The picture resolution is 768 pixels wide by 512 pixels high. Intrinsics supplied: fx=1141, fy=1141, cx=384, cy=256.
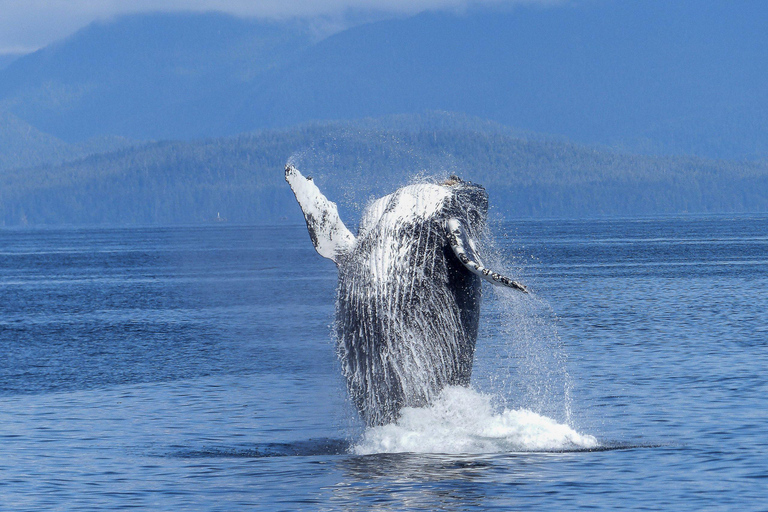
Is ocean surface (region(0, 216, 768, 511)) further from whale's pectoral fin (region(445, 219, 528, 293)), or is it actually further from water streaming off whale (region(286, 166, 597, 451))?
whale's pectoral fin (region(445, 219, 528, 293))

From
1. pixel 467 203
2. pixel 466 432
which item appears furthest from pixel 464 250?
pixel 466 432

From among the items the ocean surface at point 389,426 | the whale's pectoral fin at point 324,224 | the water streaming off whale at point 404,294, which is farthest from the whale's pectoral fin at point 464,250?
the ocean surface at point 389,426

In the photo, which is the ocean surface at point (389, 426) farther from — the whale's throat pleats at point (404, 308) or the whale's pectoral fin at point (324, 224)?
the whale's pectoral fin at point (324, 224)

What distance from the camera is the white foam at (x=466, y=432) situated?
12195mm

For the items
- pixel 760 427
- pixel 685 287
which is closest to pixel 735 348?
pixel 760 427

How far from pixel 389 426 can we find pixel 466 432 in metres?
1.61

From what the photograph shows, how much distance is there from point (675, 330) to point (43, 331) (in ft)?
62.5

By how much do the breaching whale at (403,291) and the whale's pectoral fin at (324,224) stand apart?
0.01 metres

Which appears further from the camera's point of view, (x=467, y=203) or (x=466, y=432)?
(x=466, y=432)

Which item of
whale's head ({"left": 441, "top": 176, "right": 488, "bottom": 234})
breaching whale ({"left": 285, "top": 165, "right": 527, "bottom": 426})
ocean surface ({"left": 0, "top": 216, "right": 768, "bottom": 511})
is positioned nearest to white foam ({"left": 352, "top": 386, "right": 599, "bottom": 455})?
ocean surface ({"left": 0, "top": 216, "right": 768, "bottom": 511})

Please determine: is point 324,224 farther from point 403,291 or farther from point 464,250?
point 464,250

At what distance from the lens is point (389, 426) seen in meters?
12.3

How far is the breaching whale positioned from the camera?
11.4 metres

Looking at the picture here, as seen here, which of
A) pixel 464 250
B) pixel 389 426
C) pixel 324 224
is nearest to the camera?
pixel 464 250
